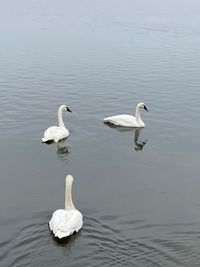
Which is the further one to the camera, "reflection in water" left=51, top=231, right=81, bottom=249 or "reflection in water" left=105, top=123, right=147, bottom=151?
"reflection in water" left=105, top=123, right=147, bottom=151

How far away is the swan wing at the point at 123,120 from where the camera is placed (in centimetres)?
2158

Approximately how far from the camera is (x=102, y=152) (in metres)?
18.8

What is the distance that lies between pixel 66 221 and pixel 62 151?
6.47 meters

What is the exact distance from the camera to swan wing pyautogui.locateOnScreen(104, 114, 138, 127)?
21.6m

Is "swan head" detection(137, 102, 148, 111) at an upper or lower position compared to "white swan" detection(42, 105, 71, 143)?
upper

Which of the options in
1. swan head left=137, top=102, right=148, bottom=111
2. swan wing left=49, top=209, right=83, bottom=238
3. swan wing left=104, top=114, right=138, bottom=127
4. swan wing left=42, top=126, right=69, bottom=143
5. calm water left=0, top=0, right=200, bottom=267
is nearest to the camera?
calm water left=0, top=0, right=200, bottom=267

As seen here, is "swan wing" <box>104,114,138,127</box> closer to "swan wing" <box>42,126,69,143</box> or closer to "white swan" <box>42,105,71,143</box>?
"white swan" <box>42,105,71,143</box>

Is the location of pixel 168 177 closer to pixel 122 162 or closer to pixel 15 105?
pixel 122 162

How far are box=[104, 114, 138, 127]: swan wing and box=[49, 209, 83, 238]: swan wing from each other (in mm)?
8876

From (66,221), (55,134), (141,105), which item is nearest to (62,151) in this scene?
(55,134)

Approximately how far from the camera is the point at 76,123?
2205cm

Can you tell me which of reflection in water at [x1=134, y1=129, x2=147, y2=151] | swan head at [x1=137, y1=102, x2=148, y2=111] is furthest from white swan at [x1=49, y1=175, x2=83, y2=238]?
swan head at [x1=137, y1=102, x2=148, y2=111]

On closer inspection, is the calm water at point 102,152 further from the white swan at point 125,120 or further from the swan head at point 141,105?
the swan head at point 141,105

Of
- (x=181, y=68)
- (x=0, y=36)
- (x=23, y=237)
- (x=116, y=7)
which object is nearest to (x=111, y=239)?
(x=23, y=237)
